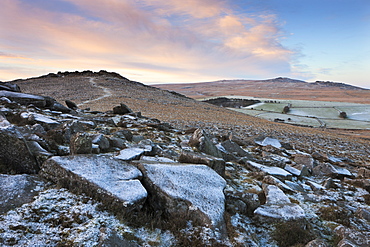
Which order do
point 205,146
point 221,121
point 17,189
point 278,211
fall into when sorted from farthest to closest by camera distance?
point 221,121, point 205,146, point 278,211, point 17,189

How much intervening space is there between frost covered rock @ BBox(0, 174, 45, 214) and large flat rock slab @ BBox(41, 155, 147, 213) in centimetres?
35

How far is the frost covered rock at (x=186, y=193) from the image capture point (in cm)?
462

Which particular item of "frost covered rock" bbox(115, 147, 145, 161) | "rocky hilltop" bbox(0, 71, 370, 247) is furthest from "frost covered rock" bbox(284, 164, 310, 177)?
"frost covered rock" bbox(115, 147, 145, 161)

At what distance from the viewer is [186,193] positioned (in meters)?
5.00

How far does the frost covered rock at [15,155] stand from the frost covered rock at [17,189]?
1.89 ft

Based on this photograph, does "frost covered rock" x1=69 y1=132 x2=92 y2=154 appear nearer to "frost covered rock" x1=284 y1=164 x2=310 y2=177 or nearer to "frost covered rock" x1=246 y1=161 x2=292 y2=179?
"frost covered rock" x1=246 y1=161 x2=292 y2=179

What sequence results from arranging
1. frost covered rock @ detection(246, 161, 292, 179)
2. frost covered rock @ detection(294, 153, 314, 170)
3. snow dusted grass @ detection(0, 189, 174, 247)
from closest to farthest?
1. snow dusted grass @ detection(0, 189, 174, 247)
2. frost covered rock @ detection(246, 161, 292, 179)
3. frost covered rock @ detection(294, 153, 314, 170)

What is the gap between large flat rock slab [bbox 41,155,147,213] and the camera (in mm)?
4511

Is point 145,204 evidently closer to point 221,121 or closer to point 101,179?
point 101,179

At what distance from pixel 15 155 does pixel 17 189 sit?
1.37 meters

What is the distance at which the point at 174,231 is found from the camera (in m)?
4.33

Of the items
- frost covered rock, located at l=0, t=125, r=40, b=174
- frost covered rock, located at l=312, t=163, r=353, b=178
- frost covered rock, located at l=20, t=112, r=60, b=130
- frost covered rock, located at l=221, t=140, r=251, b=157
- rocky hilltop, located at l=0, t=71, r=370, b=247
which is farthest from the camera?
frost covered rock, located at l=221, t=140, r=251, b=157

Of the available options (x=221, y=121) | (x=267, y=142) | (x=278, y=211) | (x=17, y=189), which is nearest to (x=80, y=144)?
(x=17, y=189)

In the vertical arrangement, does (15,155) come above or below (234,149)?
above
